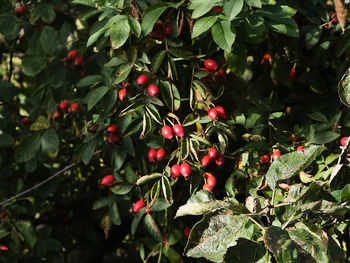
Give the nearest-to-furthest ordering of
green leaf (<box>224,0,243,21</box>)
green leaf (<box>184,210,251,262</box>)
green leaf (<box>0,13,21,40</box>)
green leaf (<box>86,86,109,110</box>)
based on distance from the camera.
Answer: green leaf (<box>184,210,251,262</box>)
green leaf (<box>224,0,243,21</box>)
green leaf (<box>86,86,109,110</box>)
green leaf (<box>0,13,21,40</box>)

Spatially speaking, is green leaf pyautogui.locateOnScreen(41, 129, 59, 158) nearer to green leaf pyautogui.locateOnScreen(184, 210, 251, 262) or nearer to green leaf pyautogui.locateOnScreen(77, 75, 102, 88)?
green leaf pyautogui.locateOnScreen(77, 75, 102, 88)

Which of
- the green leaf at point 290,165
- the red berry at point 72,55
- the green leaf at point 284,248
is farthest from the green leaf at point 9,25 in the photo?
the green leaf at point 284,248

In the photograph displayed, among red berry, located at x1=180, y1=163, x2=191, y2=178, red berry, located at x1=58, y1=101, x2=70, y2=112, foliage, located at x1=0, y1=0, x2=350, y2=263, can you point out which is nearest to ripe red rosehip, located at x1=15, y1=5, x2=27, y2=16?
foliage, located at x1=0, y1=0, x2=350, y2=263

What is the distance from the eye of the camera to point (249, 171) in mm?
1465

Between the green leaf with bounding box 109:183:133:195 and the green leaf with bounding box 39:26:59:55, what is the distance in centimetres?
59

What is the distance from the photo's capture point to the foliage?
1031mm

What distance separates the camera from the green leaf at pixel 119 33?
127 centimetres

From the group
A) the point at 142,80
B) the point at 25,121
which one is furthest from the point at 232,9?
the point at 25,121

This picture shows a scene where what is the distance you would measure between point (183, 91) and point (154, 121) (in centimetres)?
14

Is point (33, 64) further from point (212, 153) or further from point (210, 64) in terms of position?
point (212, 153)

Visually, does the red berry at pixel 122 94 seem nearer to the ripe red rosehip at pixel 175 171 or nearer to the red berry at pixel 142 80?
the red berry at pixel 142 80

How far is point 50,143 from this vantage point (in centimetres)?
170

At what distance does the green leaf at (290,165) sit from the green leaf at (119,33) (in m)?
0.54

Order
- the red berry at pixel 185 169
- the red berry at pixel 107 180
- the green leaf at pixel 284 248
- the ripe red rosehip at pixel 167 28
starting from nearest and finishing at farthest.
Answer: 1. the green leaf at pixel 284 248
2. the red berry at pixel 185 169
3. the ripe red rosehip at pixel 167 28
4. the red berry at pixel 107 180
